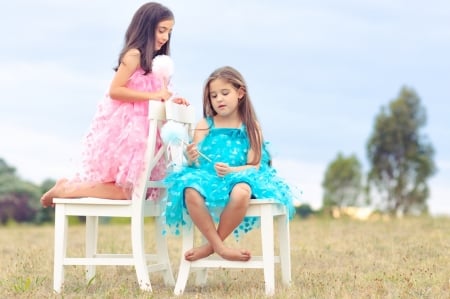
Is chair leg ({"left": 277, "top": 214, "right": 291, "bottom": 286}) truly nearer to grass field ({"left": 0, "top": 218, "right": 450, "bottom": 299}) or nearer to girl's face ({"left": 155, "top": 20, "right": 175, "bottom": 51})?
grass field ({"left": 0, "top": 218, "right": 450, "bottom": 299})

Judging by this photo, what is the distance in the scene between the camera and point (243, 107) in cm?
485

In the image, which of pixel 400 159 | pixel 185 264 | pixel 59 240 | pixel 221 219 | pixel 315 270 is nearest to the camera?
pixel 221 219

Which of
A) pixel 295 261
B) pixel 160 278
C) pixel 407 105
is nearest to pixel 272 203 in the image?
pixel 160 278

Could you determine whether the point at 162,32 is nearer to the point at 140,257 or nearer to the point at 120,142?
the point at 120,142

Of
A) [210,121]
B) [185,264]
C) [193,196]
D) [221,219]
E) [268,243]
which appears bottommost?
[185,264]

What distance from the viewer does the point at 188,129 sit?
197 inches

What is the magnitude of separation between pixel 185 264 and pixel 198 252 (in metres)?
0.13

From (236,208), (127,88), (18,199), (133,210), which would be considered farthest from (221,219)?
(18,199)

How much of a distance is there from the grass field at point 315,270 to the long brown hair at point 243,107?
2.81 feet

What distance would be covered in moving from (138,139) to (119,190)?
1.07ft

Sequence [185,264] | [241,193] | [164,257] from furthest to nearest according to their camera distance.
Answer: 1. [164,257]
2. [185,264]
3. [241,193]

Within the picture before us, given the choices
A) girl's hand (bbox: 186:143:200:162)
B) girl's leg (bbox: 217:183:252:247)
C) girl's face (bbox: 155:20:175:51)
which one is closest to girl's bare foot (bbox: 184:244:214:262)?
girl's leg (bbox: 217:183:252:247)

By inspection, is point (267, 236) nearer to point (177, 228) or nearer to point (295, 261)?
point (177, 228)

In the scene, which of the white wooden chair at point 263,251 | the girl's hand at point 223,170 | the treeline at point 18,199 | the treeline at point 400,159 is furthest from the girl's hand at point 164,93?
the treeline at point 400,159
